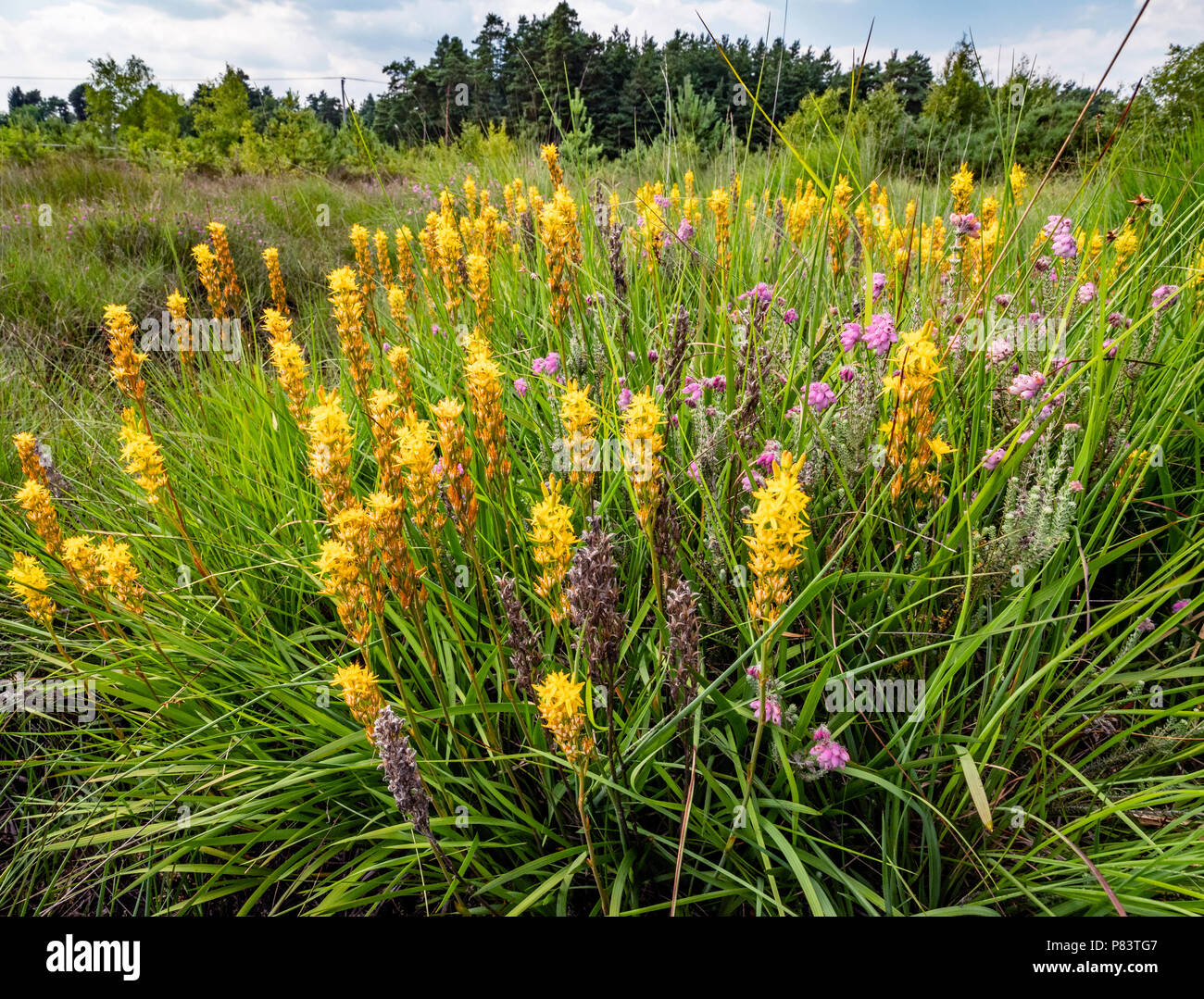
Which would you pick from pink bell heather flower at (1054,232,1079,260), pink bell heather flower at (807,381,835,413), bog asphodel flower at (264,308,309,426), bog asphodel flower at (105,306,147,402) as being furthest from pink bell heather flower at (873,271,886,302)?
bog asphodel flower at (105,306,147,402)

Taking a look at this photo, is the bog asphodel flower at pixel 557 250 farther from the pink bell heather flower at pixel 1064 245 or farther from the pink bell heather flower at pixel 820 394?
the pink bell heather flower at pixel 1064 245

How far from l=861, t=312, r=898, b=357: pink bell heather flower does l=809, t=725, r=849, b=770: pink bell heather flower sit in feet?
3.81

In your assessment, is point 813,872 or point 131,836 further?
point 131,836

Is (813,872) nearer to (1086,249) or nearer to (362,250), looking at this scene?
(1086,249)

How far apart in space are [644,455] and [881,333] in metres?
1.09

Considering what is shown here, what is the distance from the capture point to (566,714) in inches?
47.8

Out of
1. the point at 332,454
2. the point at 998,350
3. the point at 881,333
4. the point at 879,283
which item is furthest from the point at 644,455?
the point at 879,283

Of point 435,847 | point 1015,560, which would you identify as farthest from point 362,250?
point 1015,560

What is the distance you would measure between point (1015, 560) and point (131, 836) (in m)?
2.58

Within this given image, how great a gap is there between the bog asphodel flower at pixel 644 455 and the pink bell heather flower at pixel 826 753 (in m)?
0.67

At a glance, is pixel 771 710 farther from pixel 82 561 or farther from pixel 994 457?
pixel 82 561

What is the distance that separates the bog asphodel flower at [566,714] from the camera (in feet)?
3.92

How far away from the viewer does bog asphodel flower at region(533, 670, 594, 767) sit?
3.92 ft

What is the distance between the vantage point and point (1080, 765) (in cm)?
176
